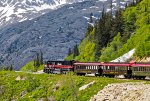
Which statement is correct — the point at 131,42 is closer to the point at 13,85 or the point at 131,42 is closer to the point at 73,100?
the point at 13,85

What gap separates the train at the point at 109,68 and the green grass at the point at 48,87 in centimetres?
488

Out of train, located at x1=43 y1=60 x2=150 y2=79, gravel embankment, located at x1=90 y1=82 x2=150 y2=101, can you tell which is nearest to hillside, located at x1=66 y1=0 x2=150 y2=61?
train, located at x1=43 y1=60 x2=150 y2=79

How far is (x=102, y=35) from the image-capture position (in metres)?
177

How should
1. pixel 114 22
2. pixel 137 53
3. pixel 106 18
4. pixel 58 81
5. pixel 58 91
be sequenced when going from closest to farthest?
1. pixel 58 91
2. pixel 58 81
3. pixel 137 53
4. pixel 114 22
5. pixel 106 18

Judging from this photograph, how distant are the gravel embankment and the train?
9383 mm

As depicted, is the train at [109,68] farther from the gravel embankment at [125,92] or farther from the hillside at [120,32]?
the hillside at [120,32]

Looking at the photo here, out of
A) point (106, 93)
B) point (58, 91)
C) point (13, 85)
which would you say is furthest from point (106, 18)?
point (106, 93)

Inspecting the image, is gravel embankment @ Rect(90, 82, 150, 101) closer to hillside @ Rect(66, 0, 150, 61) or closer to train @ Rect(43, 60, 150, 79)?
train @ Rect(43, 60, 150, 79)

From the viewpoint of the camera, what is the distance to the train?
223 feet

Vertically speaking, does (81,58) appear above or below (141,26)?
below

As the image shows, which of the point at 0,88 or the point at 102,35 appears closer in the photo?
the point at 0,88

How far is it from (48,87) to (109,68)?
11.3m

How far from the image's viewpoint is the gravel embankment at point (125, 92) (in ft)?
170

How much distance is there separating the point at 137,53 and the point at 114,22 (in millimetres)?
55961
